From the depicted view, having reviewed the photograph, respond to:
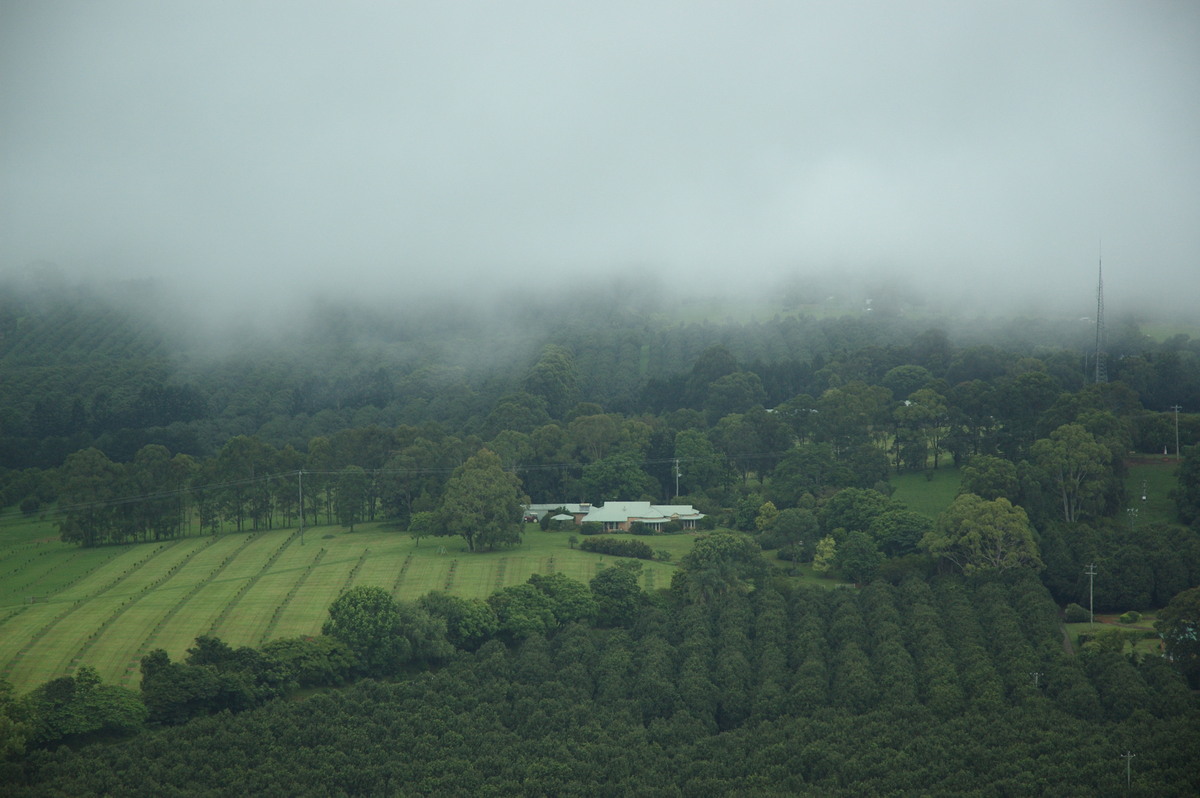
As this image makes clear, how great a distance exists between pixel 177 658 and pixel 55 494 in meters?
34.3

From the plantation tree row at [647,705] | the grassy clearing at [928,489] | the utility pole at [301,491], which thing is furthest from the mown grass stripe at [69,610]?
the grassy clearing at [928,489]

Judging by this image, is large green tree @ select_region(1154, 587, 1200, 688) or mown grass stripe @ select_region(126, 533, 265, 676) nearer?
large green tree @ select_region(1154, 587, 1200, 688)

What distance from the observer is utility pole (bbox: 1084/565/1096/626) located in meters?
55.4

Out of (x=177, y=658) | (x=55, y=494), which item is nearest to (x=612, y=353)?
(x=55, y=494)

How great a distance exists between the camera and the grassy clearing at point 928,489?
7338 centimetres

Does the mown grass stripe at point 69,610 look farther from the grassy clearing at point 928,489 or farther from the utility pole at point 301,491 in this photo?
the grassy clearing at point 928,489

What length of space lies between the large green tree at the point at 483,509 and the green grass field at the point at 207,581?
4.15 feet

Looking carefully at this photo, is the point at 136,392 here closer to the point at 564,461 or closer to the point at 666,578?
the point at 564,461

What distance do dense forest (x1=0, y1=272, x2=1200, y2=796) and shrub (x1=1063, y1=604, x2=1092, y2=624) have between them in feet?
2.92

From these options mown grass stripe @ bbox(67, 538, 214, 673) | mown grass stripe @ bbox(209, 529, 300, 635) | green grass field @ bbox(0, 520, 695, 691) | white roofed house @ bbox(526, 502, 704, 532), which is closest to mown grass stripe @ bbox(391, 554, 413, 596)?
green grass field @ bbox(0, 520, 695, 691)

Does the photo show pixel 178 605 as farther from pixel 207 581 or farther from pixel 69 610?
pixel 69 610

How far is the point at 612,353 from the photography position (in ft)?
430

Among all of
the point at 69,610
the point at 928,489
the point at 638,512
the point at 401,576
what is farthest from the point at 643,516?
the point at 69,610

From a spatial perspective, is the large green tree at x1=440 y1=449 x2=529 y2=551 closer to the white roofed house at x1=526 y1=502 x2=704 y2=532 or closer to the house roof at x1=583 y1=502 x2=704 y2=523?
the white roofed house at x1=526 y1=502 x2=704 y2=532
